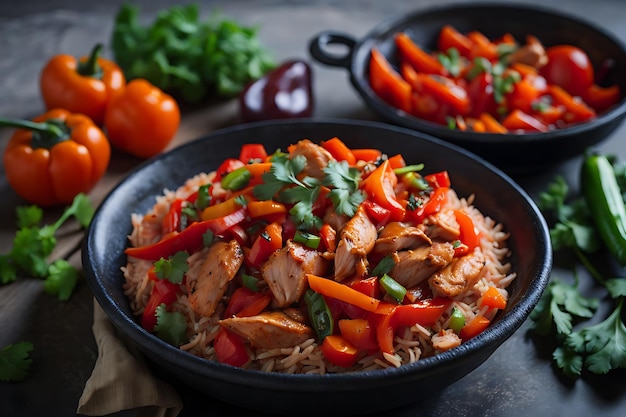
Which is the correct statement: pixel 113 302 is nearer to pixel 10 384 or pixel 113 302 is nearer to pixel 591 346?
pixel 10 384

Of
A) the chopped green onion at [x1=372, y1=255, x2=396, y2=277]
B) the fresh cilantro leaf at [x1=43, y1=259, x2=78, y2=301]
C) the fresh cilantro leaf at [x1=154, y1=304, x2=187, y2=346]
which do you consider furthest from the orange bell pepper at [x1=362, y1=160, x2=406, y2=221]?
the fresh cilantro leaf at [x1=43, y1=259, x2=78, y2=301]

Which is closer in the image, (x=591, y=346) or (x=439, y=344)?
(x=439, y=344)

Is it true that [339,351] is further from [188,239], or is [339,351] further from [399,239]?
[188,239]

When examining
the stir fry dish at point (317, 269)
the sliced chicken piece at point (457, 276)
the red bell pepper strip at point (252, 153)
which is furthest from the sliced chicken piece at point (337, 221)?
the red bell pepper strip at point (252, 153)

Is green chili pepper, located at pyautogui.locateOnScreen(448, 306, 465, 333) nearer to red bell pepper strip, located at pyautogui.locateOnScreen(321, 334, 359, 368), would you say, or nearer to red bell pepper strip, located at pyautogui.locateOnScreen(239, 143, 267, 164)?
red bell pepper strip, located at pyautogui.locateOnScreen(321, 334, 359, 368)

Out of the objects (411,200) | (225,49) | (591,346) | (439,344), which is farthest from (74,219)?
(591,346)

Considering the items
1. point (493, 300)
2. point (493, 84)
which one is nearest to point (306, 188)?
point (493, 300)
